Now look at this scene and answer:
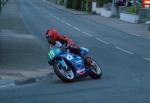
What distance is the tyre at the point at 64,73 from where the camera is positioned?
49.7 feet

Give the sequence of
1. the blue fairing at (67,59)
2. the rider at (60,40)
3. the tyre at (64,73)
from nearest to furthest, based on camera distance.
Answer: the tyre at (64,73) < the blue fairing at (67,59) < the rider at (60,40)

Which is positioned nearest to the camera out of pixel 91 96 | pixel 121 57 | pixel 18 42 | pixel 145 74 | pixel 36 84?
pixel 91 96

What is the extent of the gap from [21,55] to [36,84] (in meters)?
6.60

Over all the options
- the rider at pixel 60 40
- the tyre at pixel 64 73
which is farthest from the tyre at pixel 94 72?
the tyre at pixel 64 73

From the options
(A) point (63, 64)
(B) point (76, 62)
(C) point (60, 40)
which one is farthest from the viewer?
(C) point (60, 40)

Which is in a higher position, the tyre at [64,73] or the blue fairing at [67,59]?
the blue fairing at [67,59]

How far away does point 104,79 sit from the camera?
51.2 ft

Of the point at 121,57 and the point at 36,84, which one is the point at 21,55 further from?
the point at 36,84

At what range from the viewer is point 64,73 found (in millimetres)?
15305

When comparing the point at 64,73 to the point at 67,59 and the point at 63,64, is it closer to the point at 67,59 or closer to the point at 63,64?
the point at 63,64

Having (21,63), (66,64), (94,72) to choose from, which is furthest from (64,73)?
(21,63)

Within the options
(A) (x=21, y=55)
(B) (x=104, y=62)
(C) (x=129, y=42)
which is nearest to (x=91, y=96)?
(B) (x=104, y=62)

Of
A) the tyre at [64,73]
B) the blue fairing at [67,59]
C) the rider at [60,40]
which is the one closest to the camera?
the tyre at [64,73]

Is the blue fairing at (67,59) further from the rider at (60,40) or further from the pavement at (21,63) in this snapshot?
the pavement at (21,63)
